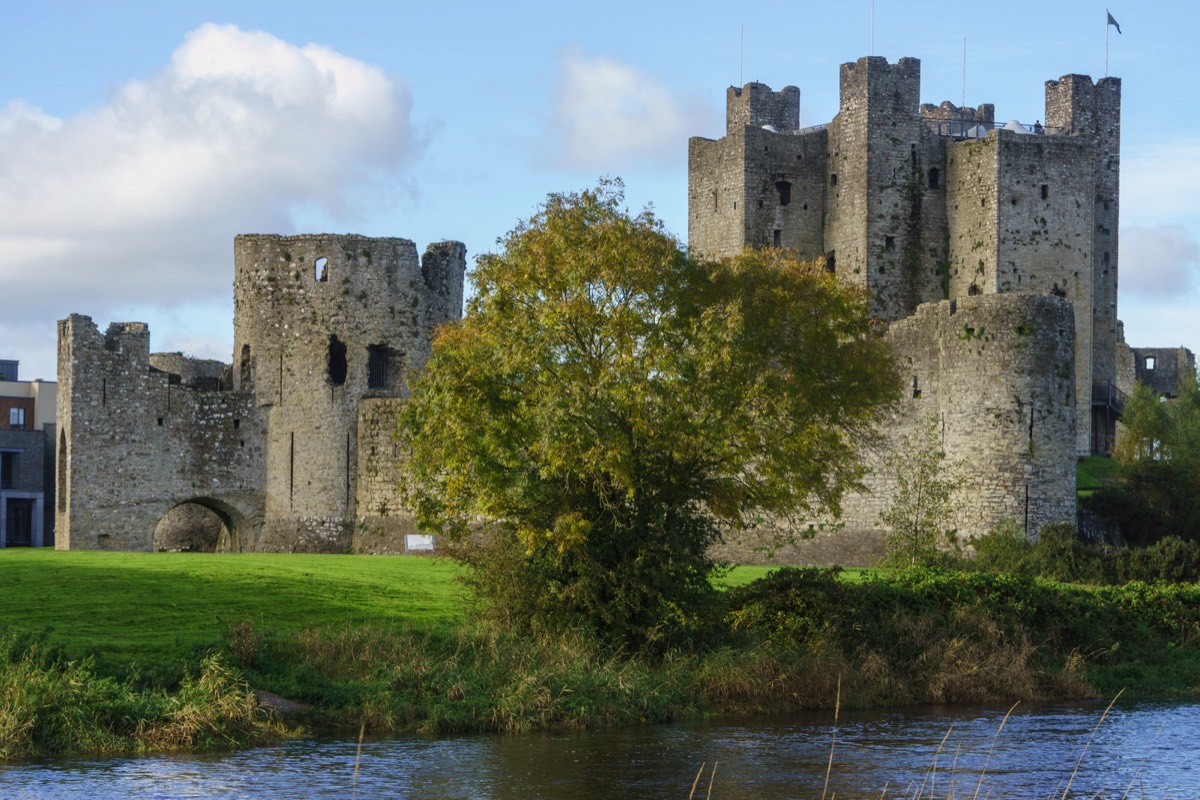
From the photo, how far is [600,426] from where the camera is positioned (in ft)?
78.3

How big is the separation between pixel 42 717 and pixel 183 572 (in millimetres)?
9440

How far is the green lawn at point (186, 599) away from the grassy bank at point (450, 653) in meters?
0.05

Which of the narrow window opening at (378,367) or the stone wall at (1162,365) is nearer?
the narrow window opening at (378,367)

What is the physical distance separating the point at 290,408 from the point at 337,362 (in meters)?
1.61

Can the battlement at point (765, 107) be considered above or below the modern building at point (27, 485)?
above

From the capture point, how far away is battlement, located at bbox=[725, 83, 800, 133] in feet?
204

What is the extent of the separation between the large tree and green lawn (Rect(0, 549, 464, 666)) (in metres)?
1.82

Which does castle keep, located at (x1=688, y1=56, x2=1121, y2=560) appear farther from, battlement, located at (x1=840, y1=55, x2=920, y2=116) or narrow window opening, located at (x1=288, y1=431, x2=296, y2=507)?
narrow window opening, located at (x1=288, y1=431, x2=296, y2=507)

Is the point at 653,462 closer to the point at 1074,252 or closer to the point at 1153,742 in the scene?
the point at 1153,742

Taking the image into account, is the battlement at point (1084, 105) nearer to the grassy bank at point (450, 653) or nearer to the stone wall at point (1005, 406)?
the stone wall at point (1005, 406)

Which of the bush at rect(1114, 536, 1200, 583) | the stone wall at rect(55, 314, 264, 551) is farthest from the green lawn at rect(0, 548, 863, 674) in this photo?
the bush at rect(1114, 536, 1200, 583)

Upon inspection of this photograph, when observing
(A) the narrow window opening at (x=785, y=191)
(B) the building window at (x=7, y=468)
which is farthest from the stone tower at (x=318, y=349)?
(B) the building window at (x=7, y=468)

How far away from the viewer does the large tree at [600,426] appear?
24156mm

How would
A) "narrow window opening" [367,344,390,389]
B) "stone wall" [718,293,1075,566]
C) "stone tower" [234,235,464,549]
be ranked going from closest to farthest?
"stone wall" [718,293,1075,566] < "stone tower" [234,235,464,549] < "narrow window opening" [367,344,390,389]
